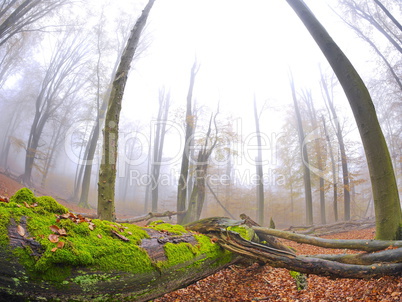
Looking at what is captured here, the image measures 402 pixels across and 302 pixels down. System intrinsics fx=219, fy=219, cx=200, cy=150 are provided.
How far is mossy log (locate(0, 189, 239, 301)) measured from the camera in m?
1.77

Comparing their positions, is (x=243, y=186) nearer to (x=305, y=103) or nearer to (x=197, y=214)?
(x=305, y=103)

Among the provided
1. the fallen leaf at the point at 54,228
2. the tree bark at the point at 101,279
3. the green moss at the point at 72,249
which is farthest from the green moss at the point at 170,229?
the fallen leaf at the point at 54,228

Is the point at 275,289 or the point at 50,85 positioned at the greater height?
the point at 50,85

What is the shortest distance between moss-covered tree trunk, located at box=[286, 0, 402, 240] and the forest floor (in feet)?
4.31

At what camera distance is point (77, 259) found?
2006mm

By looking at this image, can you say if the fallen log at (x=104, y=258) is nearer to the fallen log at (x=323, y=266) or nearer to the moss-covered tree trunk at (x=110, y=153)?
the fallen log at (x=323, y=266)

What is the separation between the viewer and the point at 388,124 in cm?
2573

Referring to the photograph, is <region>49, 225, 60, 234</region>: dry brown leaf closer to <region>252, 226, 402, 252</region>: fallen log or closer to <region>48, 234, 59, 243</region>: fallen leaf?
<region>48, 234, 59, 243</region>: fallen leaf

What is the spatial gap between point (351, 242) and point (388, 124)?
29284 mm

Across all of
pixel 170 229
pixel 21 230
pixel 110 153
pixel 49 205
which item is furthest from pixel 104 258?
pixel 110 153

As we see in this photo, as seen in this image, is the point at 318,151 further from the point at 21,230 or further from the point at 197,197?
the point at 21,230

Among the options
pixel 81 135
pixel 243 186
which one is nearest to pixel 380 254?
pixel 243 186

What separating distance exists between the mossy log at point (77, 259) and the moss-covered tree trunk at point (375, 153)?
3776 mm

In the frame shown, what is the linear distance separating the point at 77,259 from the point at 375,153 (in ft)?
17.1
